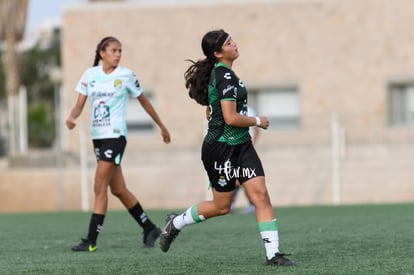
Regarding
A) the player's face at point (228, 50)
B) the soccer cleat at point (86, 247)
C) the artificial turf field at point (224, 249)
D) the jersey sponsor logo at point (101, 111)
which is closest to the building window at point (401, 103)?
the artificial turf field at point (224, 249)

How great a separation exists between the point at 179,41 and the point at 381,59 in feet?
17.6

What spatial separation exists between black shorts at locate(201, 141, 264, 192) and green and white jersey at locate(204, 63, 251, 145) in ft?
0.18

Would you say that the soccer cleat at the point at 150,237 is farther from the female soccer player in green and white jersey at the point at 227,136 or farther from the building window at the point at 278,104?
the building window at the point at 278,104

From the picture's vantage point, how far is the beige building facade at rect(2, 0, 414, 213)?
75.3 ft

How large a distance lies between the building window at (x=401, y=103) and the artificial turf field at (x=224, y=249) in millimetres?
12122

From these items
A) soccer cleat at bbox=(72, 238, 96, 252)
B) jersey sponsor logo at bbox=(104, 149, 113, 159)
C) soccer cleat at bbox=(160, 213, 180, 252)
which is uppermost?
jersey sponsor logo at bbox=(104, 149, 113, 159)

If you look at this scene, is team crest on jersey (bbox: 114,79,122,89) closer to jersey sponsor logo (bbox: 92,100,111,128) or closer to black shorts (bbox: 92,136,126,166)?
jersey sponsor logo (bbox: 92,100,111,128)

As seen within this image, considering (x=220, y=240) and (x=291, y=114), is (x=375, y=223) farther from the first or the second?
(x=291, y=114)

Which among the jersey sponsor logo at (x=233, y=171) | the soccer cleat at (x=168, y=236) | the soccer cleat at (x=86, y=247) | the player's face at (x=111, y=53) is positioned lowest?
the soccer cleat at (x=86, y=247)

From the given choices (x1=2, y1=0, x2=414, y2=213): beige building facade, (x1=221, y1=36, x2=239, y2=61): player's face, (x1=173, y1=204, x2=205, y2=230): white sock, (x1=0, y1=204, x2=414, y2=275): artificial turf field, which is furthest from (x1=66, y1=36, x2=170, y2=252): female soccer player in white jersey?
(x1=2, y1=0, x2=414, y2=213): beige building facade

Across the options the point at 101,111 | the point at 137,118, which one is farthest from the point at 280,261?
the point at 137,118

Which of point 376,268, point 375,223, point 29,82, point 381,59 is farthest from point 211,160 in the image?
point 29,82

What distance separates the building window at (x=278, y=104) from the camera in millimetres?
26297

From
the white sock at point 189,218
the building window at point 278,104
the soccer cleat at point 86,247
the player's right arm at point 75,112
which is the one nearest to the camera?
the white sock at point 189,218
